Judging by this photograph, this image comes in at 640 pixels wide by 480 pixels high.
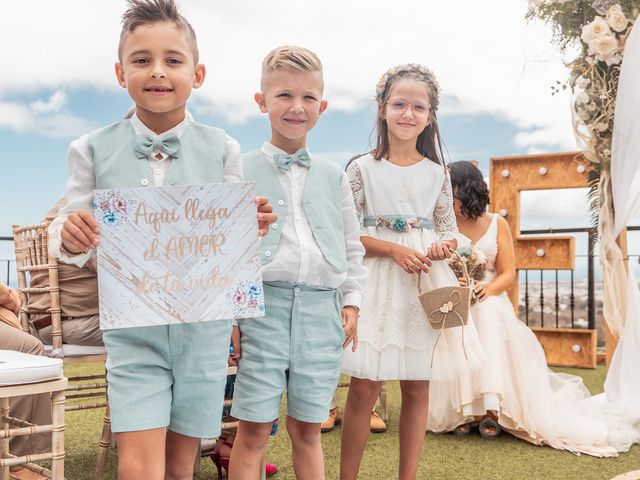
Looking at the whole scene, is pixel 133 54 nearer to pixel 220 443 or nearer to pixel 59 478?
pixel 59 478

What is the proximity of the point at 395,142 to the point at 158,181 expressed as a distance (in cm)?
105

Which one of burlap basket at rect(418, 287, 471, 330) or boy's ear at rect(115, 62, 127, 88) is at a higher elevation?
boy's ear at rect(115, 62, 127, 88)

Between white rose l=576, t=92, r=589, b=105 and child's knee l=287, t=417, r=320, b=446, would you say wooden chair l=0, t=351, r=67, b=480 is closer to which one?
child's knee l=287, t=417, r=320, b=446

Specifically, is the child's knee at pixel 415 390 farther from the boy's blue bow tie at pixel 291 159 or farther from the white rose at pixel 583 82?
the white rose at pixel 583 82

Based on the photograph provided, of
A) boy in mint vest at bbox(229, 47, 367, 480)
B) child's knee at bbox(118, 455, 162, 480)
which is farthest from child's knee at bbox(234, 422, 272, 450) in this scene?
child's knee at bbox(118, 455, 162, 480)

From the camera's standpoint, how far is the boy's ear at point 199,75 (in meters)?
1.54

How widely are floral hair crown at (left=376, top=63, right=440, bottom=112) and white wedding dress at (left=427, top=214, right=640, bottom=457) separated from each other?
1.55m

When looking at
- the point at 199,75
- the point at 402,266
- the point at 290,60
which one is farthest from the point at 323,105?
the point at 402,266

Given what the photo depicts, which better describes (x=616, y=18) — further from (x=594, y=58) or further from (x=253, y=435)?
(x=253, y=435)

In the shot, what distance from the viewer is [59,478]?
2008mm

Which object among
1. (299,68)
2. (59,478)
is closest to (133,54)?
(299,68)

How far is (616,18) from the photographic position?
3500mm

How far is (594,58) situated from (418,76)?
184 centimetres

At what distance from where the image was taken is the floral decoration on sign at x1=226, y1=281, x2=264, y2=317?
1440 millimetres
